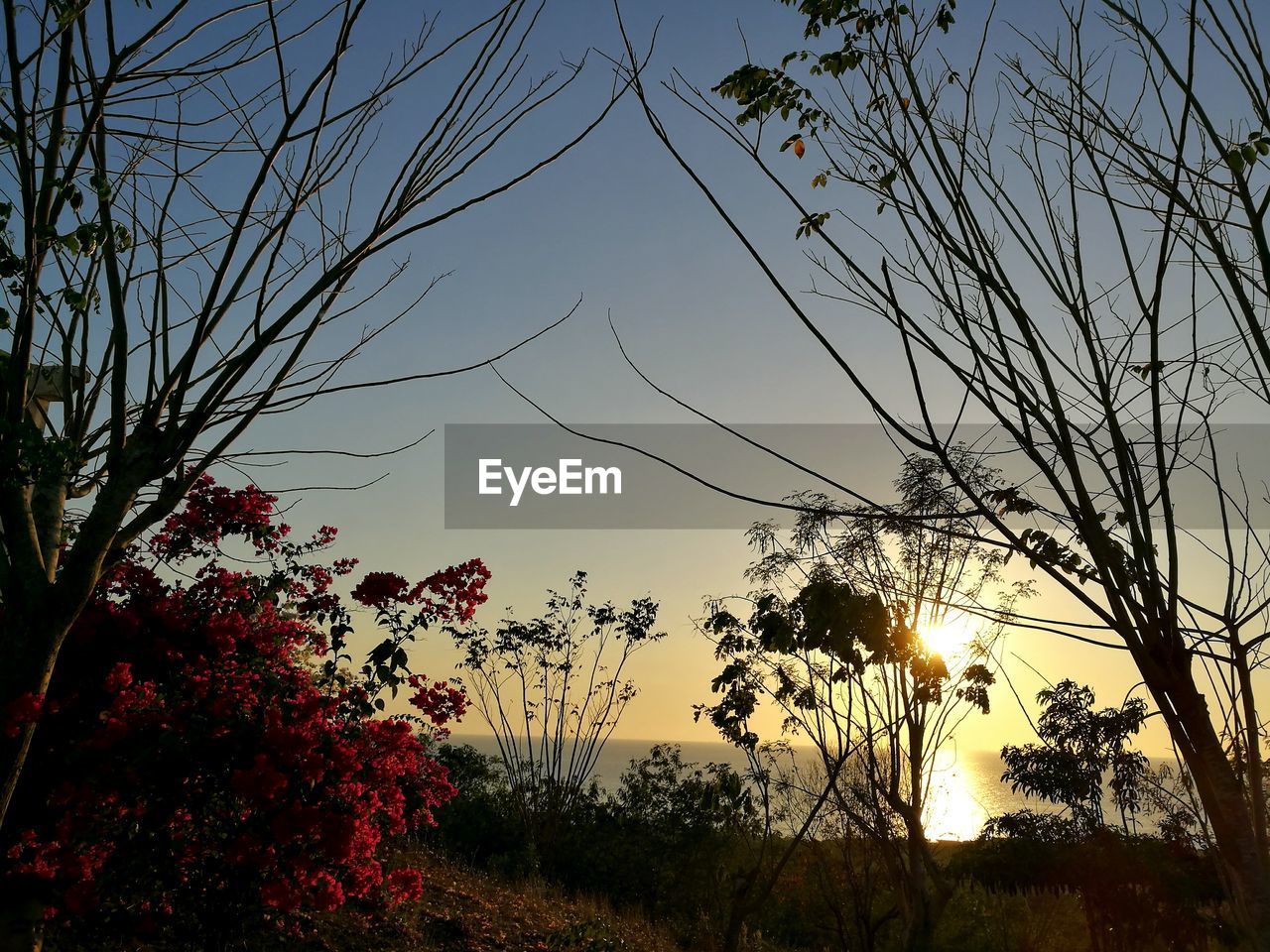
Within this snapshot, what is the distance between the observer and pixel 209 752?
A: 6.48 metres

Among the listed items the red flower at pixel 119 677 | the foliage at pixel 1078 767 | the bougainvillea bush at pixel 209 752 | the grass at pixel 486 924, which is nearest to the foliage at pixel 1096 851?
the foliage at pixel 1078 767

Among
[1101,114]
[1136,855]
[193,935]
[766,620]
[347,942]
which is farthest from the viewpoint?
[1136,855]

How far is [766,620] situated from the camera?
4812mm

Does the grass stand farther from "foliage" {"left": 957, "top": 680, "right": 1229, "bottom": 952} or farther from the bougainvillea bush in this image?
"foliage" {"left": 957, "top": 680, "right": 1229, "bottom": 952}

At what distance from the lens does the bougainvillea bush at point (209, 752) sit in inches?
249

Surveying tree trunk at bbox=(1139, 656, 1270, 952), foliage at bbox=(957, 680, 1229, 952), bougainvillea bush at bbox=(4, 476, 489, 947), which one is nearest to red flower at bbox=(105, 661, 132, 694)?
bougainvillea bush at bbox=(4, 476, 489, 947)

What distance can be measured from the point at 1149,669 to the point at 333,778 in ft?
19.9

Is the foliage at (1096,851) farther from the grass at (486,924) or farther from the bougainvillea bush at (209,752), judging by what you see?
the bougainvillea bush at (209,752)

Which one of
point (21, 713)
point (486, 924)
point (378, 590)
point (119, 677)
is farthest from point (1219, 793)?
point (486, 924)

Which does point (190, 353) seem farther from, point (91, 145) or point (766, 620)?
point (766, 620)

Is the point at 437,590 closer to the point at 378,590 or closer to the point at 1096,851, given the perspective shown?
the point at 378,590

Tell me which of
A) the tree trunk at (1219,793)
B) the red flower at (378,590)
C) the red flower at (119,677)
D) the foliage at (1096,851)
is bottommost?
the foliage at (1096,851)

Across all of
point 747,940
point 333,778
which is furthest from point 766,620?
point 747,940

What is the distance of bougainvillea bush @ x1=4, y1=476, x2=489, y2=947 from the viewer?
632 centimetres
